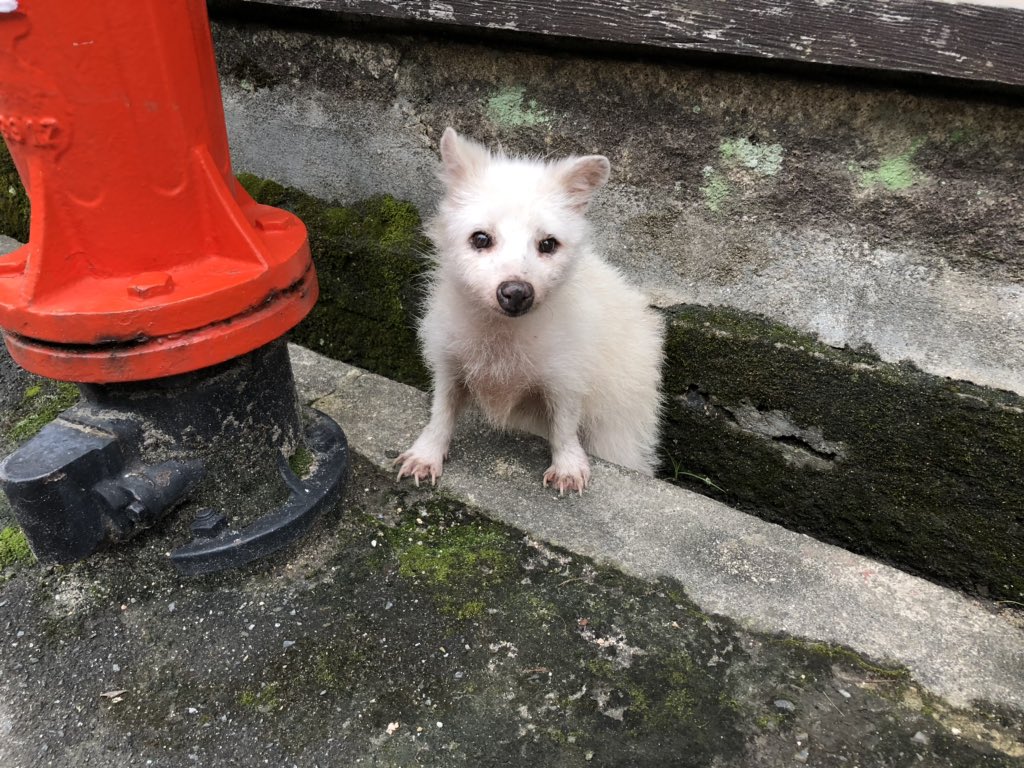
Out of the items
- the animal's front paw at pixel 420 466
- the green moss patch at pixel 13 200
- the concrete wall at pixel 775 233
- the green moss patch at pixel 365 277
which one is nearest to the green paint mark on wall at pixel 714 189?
the concrete wall at pixel 775 233

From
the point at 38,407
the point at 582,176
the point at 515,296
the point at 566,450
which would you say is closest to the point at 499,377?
the point at 566,450

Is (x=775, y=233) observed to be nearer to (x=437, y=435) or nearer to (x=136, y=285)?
(x=437, y=435)

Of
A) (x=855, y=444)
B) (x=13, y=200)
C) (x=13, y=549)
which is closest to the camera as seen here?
(x=13, y=549)

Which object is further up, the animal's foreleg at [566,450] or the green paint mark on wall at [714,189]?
the green paint mark on wall at [714,189]

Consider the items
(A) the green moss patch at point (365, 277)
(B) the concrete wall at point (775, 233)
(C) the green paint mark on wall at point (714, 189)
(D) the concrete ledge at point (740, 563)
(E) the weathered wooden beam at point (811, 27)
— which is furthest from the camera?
(A) the green moss patch at point (365, 277)

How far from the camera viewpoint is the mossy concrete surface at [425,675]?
1608 millimetres

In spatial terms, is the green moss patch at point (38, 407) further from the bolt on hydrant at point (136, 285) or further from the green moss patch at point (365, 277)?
the green moss patch at point (365, 277)

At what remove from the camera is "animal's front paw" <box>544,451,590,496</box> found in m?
2.35

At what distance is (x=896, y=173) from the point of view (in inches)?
91.3

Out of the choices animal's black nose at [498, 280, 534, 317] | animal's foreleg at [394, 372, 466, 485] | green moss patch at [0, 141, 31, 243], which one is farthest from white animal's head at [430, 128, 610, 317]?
green moss patch at [0, 141, 31, 243]

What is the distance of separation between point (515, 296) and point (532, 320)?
35 centimetres

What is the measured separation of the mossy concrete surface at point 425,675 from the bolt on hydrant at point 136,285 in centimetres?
21

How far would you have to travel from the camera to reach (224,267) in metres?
1.75

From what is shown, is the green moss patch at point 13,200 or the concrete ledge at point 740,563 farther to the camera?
the green moss patch at point 13,200
